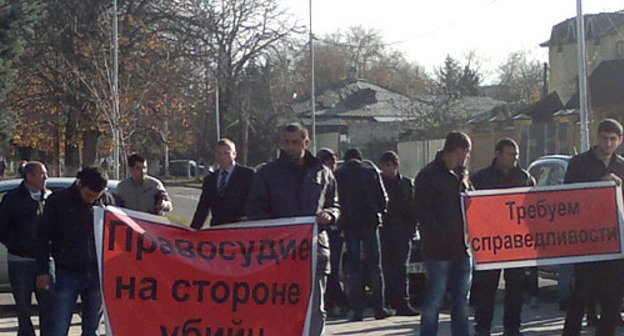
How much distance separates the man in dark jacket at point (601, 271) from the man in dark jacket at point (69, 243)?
13.9 feet

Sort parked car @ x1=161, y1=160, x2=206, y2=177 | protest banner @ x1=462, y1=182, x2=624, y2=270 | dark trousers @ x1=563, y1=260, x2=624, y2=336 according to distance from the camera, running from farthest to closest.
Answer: parked car @ x1=161, y1=160, x2=206, y2=177 < protest banner @ x1=462, y1=182, x2=624, y2=270 < dark trousers @ x1=563, y1=260, x2=624, y2=336

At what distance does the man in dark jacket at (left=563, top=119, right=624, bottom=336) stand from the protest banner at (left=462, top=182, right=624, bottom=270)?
9cm

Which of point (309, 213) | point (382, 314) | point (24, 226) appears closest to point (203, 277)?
point (309, 213)

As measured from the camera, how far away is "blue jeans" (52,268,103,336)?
7953 mm

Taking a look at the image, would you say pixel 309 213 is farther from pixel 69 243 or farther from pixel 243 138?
pixel 243 138

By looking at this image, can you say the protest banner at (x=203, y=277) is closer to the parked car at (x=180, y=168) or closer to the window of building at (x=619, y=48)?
the window of building at (x=619, y=48)

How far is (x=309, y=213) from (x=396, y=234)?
15.5 feet

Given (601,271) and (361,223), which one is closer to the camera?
(601,271)

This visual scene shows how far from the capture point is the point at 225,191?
884 cm

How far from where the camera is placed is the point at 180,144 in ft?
159

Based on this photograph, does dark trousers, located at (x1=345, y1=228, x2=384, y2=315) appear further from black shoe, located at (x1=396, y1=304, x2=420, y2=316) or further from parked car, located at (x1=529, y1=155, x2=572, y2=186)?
parked car, located at (x1=529, y1=155, x2=572, y2=186)

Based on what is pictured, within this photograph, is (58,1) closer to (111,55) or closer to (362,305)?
(111,55)

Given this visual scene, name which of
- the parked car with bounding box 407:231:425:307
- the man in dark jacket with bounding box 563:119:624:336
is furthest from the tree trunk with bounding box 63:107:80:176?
the man in dark jacket with bounding box 563:119:624:336

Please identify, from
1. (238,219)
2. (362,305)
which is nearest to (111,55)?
(362,305)
